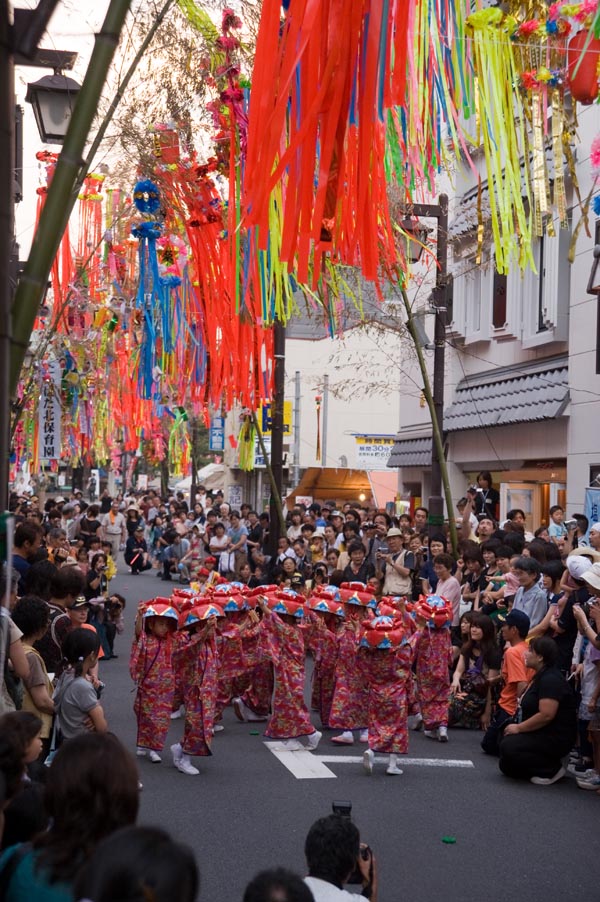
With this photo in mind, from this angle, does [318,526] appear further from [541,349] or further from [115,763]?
[115,763]

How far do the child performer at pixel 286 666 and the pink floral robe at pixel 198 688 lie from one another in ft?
2.08

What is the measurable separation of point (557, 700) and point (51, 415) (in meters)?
11.6

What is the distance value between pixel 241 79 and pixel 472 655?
219 inches

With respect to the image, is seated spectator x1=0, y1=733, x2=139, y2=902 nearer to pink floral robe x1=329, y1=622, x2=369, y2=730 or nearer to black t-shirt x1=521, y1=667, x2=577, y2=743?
black t-shirt x1=521, y1=667, x2=577, y2=743

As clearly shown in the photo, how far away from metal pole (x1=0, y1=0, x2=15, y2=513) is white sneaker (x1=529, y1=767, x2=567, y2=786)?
592 cm

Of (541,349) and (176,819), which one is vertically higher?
(541,349)

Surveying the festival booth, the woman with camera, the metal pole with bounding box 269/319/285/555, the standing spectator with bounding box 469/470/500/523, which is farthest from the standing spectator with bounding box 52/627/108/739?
the festival booth

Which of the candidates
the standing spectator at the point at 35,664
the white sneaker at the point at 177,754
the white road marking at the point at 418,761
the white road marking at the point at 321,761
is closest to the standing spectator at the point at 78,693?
the standing spectator at the point at 35,664

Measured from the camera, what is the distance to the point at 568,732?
7.46 m

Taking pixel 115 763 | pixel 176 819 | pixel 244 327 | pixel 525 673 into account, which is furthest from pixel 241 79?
pixel 115 763

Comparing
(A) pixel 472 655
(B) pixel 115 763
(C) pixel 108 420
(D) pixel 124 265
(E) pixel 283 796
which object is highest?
(D) pixel 124 265

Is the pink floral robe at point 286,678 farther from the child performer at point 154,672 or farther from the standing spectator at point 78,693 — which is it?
the standing spectator at point 78,693

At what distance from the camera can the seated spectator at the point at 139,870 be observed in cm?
185

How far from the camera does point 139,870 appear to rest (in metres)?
1.87
